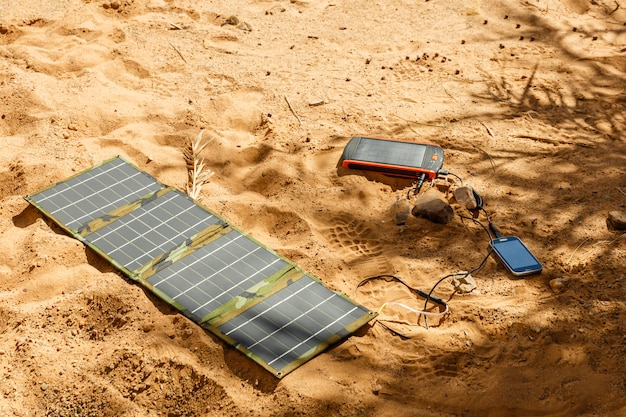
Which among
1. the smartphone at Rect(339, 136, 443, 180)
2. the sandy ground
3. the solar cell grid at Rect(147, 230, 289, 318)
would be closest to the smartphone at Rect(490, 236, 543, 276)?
the sandy ground

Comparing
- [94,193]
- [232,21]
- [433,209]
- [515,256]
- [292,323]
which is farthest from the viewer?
[232,21]

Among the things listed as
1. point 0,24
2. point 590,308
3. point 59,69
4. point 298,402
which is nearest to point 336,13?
point 59,69

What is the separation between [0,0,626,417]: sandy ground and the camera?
3.19 m

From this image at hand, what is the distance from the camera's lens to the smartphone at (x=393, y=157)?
450 centimetres

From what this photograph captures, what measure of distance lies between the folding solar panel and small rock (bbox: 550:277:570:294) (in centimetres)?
99

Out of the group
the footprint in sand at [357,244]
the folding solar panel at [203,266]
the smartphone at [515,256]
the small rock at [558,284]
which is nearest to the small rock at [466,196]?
the smartphone at [515,256]

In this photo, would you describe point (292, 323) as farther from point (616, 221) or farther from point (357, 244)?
point (616, 221)

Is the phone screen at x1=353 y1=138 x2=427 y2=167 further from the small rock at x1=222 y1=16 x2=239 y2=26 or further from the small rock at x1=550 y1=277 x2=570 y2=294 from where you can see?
the small rock at x1=222 y1=16 x2=239 y2=26

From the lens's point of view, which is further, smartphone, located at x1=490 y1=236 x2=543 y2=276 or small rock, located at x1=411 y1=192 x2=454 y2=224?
small rock, located at x1=411 y1=192 x2=454 y2=224

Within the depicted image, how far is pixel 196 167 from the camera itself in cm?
459

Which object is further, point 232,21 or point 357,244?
point 232,21

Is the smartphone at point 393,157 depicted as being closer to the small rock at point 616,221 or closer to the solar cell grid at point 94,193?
the small rock at point 616,221

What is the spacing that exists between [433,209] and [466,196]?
0.28m

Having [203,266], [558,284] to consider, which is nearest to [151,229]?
[203,266]
